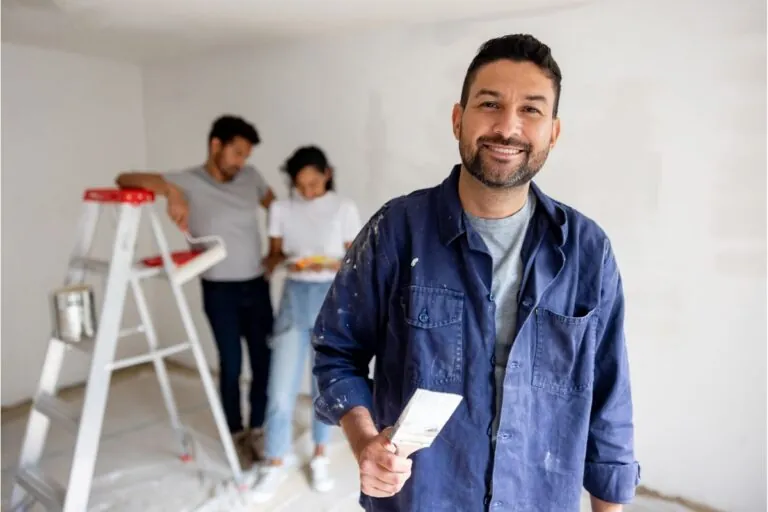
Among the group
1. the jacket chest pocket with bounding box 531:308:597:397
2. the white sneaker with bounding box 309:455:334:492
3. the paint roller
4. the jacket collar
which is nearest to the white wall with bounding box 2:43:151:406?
the paint roller

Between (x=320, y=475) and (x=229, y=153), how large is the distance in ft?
3.95

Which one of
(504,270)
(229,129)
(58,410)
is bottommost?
(58,410)

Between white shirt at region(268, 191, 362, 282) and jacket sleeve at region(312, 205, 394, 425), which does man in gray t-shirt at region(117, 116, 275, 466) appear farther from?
jacket sleeve at region(312, 205, 394, 425)

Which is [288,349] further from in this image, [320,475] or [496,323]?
[496,323]

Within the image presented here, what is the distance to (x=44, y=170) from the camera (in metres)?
2.65

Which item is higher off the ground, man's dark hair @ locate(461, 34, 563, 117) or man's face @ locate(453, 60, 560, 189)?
man's dark hair @ locate(461, 34, 563, 117)

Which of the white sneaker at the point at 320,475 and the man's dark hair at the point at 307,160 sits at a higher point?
the man's dark hair at the point at 307,160

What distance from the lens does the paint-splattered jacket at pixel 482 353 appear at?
845 millimetres

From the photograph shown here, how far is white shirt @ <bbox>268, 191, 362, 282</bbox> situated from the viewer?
6.46 feet

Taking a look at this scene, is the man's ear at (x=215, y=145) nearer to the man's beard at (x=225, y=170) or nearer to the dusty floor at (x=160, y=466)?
the man's beard at (x=225, y=170)

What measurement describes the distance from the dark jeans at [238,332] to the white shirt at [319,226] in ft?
0.95

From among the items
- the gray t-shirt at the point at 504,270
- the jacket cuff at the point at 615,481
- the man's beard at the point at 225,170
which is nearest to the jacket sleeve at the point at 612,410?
the jacket cuff at the point at 615,481

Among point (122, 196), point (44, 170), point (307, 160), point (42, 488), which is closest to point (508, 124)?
point (307, 160)

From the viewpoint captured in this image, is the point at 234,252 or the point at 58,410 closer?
the point at 58,410
